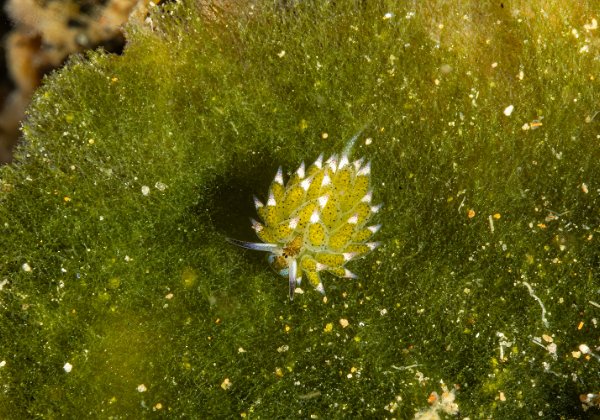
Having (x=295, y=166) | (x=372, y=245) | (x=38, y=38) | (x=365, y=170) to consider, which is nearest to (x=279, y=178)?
(x=295, y=166)

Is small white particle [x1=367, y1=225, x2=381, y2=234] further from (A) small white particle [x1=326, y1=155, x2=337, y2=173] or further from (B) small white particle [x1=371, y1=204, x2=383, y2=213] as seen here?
(A) small white particle [x1=326, y1=155, x2=337, y2=173]

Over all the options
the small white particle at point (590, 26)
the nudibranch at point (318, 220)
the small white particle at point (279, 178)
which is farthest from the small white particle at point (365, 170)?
the small white particle at point (590, 26)

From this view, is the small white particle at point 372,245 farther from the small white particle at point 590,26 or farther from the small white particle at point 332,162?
the small white particle at point 590,26

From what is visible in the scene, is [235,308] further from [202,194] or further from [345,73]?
[345,73]

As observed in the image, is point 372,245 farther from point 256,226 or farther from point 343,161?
point 256,226

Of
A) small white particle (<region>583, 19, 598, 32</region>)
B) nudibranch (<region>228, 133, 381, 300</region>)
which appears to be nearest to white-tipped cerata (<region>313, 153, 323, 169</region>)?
nudibranch (<region>228, 133, 381, 300</region>)

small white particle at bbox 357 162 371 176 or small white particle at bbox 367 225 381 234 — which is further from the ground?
small white particle at bbox 357 162 371 176

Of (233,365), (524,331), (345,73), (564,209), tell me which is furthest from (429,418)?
(345,73)
